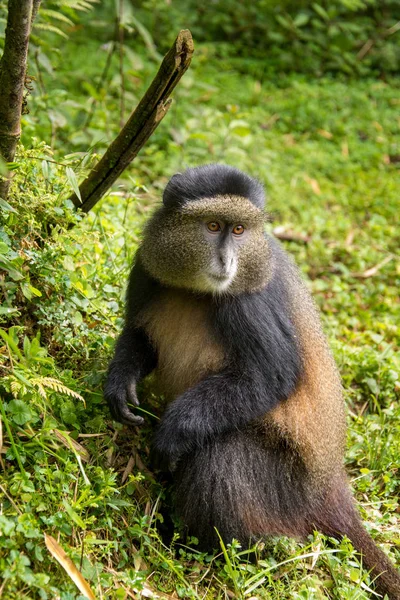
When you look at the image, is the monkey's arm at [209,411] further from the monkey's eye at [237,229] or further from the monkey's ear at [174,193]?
the monkey's ear at [174,193]

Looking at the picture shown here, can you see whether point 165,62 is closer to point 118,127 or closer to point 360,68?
point 118,127

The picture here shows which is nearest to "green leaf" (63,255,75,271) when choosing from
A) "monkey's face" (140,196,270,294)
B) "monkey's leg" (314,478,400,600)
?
"monkey's face" (140,196,270,294)

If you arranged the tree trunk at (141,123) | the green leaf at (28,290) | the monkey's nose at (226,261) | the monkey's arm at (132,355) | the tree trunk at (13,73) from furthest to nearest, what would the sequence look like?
the monkey's arm at (132,355) < the monkey's nose at (226,261) < the green leaf at (28,290) < the tree trunk at (141,123) < the tree trunk at (13,73)

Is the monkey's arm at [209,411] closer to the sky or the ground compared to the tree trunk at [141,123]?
closer to the ground

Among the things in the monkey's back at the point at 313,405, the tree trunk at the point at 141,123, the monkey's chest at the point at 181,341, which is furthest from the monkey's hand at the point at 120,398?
the tree trunk at the point at 141,123

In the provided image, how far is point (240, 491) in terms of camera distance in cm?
399

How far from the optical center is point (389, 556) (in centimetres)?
437

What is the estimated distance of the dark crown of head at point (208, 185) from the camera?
401cm

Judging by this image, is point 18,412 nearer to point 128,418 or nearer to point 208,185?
point 128,418

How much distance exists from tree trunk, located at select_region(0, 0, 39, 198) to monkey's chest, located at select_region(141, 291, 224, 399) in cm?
114

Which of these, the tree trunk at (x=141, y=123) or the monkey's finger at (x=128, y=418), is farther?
the monkey's finger at (x=128, y=418)

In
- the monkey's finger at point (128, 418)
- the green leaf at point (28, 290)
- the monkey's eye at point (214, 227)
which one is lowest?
the monkey's finger at point (128, 418)

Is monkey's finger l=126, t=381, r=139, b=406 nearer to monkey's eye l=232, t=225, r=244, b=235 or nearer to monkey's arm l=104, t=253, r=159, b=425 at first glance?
monkey's arm l=104, t=253, r=159, b=425

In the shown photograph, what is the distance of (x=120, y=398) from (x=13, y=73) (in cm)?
179
